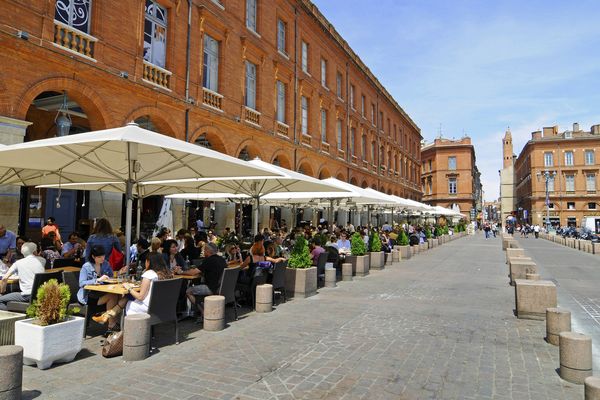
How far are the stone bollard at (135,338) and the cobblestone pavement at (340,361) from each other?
0.15 m

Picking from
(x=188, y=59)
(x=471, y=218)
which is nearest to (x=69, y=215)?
(x=188, y=59)

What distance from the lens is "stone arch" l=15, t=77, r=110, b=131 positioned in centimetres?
1029

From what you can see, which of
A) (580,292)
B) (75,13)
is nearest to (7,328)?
(75,13)

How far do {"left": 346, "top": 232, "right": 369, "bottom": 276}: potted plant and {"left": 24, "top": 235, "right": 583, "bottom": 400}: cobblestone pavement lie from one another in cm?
431

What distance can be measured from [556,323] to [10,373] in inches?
255

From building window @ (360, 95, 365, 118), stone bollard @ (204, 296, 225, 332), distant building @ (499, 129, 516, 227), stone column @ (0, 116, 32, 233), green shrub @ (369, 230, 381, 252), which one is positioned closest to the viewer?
stone bollard @ (204, 296, 225, 332)

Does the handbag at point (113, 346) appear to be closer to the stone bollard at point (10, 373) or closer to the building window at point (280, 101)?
the stone bollard at point (10, 373)

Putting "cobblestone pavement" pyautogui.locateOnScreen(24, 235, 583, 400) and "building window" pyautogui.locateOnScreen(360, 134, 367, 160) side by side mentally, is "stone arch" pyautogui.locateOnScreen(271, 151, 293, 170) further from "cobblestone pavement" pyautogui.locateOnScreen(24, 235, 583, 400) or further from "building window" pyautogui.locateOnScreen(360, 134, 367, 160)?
"cobblestone pavement" pyautogui.locateOnScreen(24, 235, 583, 400)

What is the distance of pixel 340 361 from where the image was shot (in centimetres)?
515

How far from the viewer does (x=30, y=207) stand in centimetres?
1424

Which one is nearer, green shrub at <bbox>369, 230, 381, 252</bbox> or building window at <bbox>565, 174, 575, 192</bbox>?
green shrub at <bbox>369, 230, 381, 252</bbox>

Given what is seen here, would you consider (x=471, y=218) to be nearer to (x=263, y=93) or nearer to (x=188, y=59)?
(x=263, y=93)

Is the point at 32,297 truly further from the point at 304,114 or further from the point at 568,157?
the point at 568,157

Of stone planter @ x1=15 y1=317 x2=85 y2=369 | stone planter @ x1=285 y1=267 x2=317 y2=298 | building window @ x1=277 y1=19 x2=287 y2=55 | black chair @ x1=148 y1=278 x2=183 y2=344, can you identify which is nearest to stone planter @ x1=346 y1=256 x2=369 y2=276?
stone planter @ x1=285 y1=267 x2=317 y2=298
